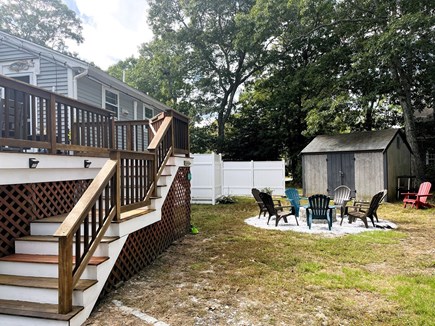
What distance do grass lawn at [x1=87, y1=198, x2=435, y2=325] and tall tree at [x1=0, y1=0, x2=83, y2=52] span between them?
71.9ft

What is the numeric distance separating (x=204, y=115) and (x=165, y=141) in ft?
63.7

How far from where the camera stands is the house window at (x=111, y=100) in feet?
32.4

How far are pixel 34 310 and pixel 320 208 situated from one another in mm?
6080

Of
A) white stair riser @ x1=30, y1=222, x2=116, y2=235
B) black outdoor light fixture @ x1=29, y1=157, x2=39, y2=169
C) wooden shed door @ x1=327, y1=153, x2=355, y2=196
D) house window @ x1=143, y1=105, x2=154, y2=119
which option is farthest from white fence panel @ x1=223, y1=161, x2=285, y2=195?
black outdoor light fixture @ x1=29, y1=157, x2=39, y2=169

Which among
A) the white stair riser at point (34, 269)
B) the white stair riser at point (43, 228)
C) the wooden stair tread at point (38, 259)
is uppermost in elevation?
the white stair riser at point (43, 228)

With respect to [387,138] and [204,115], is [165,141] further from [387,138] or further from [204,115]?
[204,115]

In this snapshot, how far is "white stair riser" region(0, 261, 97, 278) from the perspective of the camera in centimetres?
304

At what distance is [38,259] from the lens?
10.6ft

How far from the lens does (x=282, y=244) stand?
19.1 ft

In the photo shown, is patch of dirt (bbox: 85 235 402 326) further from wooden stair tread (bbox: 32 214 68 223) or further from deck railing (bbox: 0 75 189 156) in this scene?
deck railing (bbox: 0 75 189 156)

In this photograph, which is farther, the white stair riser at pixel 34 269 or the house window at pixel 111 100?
the house window at pixel 111 100

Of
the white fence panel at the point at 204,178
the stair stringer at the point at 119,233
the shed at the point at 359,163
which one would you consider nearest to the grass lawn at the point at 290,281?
the stair stringer at the point at 119,233

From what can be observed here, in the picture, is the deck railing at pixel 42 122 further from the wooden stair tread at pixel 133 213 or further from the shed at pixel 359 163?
the shed at pixel 359 163

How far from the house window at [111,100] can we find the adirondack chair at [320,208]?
6.96 metres
